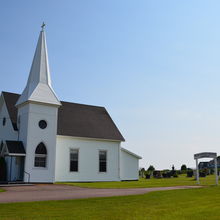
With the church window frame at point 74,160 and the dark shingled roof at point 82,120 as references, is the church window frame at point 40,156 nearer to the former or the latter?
the dark shingled roof at point 82,120

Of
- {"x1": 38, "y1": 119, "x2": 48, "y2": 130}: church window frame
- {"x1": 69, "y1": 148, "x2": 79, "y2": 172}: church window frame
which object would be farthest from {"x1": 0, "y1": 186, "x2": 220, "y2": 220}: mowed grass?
{"x1": 69, "y1": 148, "x2": 79, "y2": 172}: church window frame

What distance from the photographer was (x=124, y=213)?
9539 millimetres

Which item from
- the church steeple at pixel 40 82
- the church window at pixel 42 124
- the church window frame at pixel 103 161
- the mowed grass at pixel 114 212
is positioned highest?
the church steeple at pixel 40 82

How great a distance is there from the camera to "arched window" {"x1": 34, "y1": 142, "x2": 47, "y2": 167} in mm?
28125

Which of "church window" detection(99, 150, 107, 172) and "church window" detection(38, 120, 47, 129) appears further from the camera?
"church window" detection(99, 150, 107, 172)

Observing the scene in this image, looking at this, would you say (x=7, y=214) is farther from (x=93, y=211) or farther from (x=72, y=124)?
(x=72, y=124)

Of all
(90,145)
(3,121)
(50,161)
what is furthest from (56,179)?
(3,121)

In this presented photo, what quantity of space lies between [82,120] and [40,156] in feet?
27.8

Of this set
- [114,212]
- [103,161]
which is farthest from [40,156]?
[114,212]

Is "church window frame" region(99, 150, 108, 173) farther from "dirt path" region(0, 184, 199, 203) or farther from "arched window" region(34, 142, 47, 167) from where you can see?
"dirt path" region(0, 184, 199, 203)

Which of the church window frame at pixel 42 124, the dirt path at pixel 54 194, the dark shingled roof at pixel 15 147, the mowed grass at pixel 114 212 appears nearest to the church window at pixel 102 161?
the church window frame at pixel 42 124

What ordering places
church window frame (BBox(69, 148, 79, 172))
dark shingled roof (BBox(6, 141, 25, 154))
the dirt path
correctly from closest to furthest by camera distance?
the dirt path
dark shingled roof (BBox(6, 141, 25, 154))
church window frame (BBox(69, 148, 79, 172))

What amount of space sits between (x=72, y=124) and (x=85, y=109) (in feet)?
15.5

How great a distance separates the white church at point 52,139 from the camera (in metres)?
28.1
